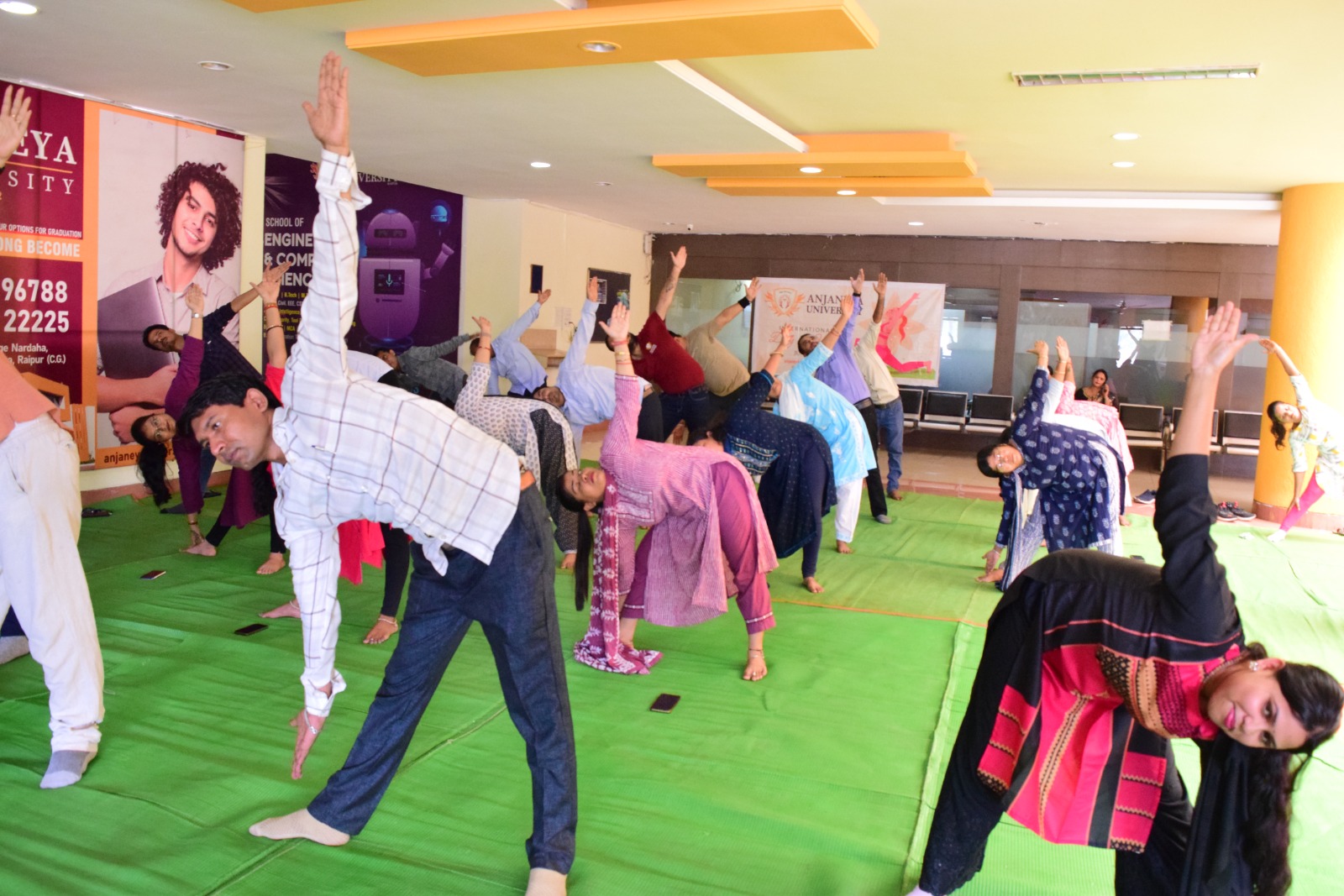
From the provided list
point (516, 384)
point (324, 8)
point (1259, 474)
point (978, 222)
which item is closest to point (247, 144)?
point (516, 384)

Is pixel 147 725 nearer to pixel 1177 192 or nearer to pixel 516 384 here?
pixel 516 384

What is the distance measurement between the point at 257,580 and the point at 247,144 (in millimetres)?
3642

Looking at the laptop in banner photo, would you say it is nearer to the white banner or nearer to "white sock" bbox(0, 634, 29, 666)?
"white sock" bbox(0, 634, 29, 666)

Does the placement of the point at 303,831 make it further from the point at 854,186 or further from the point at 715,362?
the point at 854,186

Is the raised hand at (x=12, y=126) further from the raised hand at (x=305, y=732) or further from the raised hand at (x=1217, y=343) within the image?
the raised hand at (x=1217, y=343)

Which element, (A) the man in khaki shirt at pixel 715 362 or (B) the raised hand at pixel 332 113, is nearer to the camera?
(B) the raised hand at pixel 332 113

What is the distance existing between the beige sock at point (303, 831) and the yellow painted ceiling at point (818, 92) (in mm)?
2888

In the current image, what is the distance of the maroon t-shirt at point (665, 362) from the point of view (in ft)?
20.7

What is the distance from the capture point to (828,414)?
5.84 m

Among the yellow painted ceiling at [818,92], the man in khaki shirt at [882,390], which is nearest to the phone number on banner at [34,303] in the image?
the yellow painted ceiling at [818,92]

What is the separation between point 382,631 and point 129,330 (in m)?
3.49

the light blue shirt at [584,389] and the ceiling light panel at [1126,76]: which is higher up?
the ceiling light panel at [1126,76]

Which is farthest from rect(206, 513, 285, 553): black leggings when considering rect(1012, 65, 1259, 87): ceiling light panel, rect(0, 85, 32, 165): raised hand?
rect(1012, 65, 1259, 87): ceiling light panel

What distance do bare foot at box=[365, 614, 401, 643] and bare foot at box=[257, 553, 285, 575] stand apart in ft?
3.70
